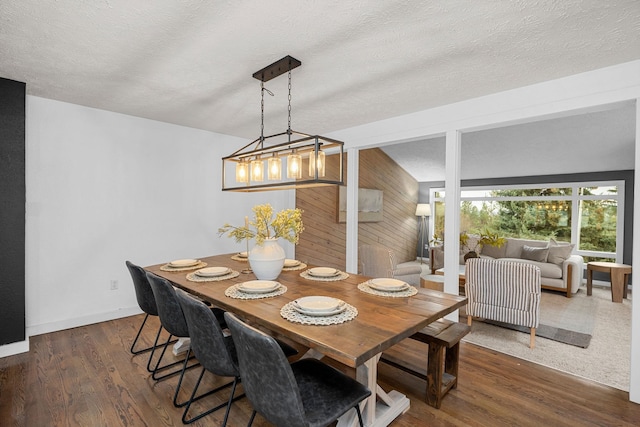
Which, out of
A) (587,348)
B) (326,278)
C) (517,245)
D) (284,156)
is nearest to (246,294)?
(326,278)

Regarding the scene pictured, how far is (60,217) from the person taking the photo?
3.34 meters

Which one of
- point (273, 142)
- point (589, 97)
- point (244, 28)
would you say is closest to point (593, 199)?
point (589, 97)

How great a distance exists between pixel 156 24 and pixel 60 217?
259 cm

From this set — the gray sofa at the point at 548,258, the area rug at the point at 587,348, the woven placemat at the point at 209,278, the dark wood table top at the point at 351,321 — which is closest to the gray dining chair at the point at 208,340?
the dark wood table top at the point at 351,321

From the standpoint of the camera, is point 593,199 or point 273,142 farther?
point 593,199

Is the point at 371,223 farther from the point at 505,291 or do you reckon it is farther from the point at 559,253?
the point at 505,291

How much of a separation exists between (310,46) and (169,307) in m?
2.00

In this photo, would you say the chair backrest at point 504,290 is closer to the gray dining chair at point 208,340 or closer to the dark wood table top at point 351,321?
the dark wood table top at point 351,321

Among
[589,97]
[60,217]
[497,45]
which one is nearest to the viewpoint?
[497,45]

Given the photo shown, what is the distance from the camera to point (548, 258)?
17.9ft

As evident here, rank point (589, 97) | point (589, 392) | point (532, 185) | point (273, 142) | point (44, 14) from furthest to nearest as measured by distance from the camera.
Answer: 1. point (532, 185)
2. point (273, 142)
3. point (589, 97)
4. point (589, 392)
5. point (44, 14)

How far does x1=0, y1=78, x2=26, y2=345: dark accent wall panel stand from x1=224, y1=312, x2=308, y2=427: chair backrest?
2741 mm

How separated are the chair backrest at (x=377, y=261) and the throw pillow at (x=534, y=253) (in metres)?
3.35

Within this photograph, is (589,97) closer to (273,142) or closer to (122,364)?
(273,142)
